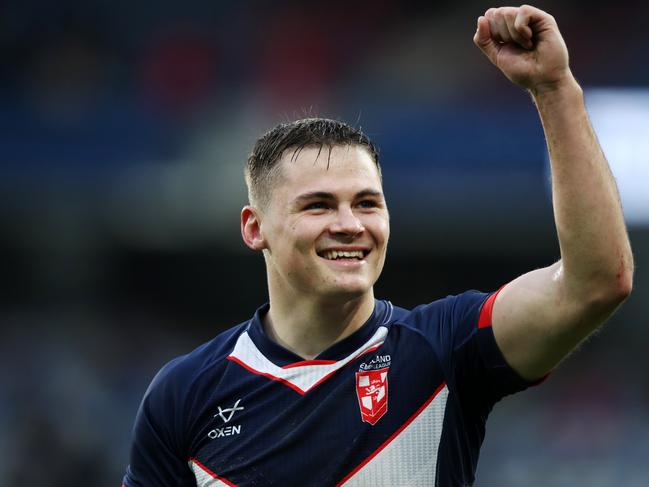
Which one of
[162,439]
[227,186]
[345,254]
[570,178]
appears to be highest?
[570,178]

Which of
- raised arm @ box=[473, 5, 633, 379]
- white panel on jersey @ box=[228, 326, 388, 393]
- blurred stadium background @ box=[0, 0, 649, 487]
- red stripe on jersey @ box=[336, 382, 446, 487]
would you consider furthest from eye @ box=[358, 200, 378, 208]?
blurred stadium background @ box=[0, 0, 649, 487]

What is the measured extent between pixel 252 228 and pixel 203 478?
899 mm

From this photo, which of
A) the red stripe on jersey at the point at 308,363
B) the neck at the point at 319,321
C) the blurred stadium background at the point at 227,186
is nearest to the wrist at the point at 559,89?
the neck at the point at 319,321

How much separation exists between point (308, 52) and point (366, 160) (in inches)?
381

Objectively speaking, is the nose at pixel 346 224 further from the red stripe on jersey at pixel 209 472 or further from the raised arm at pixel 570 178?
the red stripe on jersey at pixel 209 472

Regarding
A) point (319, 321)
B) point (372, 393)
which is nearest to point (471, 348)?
point (372, 393)

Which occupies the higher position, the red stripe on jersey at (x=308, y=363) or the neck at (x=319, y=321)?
the neck at (x=319, y=321)

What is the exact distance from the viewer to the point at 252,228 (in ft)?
12.5

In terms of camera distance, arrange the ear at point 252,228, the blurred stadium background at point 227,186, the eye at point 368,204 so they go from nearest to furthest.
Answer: the eye at point 368,204 → the ear at point 252,228 → the blurred stadium background at point 227,186

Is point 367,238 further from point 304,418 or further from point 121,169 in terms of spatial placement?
point 121,169

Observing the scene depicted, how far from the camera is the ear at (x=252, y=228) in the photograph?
148 inches

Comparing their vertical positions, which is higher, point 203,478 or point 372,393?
point 372,393

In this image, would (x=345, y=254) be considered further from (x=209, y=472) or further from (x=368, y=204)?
(x=209, y=472)

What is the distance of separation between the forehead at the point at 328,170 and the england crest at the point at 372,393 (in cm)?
62
